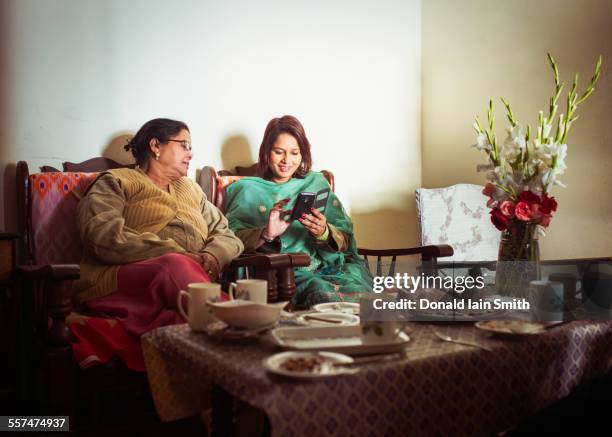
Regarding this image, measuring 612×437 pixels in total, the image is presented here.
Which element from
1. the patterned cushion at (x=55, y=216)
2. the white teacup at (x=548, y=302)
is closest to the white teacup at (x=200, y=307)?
the white teacup at (x=548, y=302)

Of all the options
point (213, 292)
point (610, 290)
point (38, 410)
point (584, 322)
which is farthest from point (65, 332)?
point (610, 290)

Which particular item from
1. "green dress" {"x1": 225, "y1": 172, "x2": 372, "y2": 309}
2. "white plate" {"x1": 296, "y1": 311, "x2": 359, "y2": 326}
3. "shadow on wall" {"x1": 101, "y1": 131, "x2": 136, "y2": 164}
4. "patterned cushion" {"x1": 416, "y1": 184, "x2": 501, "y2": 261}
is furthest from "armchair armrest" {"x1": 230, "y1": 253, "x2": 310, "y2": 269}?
"patterned cushion" {"x1": 416, "y1": 184, "x2": 501, "y2": 261}

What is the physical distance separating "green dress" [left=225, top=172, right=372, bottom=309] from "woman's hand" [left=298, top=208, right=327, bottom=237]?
0.37 feet

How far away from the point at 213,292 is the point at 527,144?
40.0 inches

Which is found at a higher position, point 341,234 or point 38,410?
point 341,234

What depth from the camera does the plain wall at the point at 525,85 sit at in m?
2.67

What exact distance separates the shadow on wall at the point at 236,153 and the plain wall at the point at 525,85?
1.26 m

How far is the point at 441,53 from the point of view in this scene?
139 inches

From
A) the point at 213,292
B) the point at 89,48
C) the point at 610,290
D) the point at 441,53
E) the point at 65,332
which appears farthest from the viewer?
the point at 441,53

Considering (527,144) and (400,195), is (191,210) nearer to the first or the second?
(527,144)

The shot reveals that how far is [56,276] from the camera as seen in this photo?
1.65 m

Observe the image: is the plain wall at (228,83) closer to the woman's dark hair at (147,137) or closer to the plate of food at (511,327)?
the woman's dark hair at (147,137)

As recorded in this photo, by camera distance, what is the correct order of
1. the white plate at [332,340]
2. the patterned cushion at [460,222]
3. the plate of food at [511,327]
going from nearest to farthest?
the white plate at [332,340]
the plate of food at [511,327]
the patterned cushion at [460,222]

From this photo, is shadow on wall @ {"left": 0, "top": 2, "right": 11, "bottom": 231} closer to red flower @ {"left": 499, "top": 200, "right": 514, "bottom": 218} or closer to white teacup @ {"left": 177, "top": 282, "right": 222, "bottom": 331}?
white teacup @ {"left": 177, "top": 282, "right": 222, "bottom": 331}
